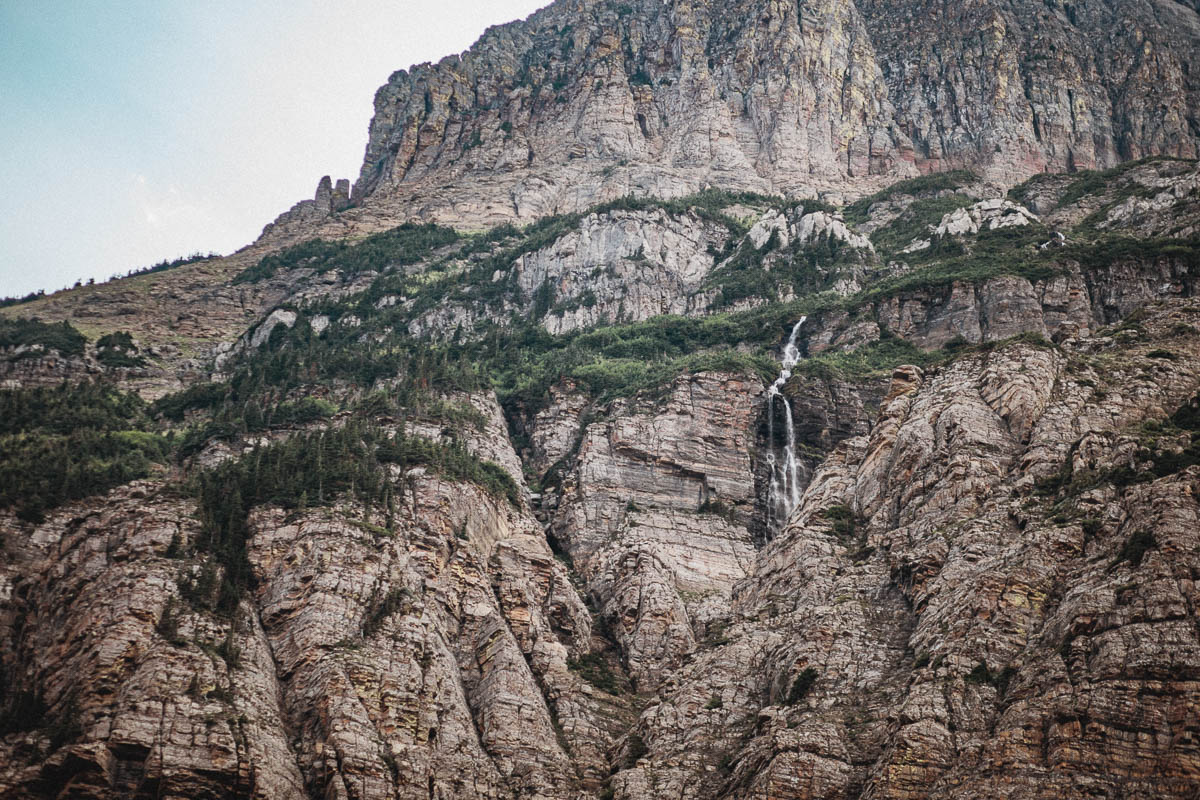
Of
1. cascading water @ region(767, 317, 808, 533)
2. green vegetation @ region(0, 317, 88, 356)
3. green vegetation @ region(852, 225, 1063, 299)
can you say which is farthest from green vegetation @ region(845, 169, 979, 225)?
green vegetation @ region(0, 317, 88, 356)

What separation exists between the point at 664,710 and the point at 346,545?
22492 millimetres

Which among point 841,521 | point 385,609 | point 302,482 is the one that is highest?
point 302,482

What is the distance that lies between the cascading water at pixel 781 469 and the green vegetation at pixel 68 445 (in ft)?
174

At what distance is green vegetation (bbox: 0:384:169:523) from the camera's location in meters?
76.8

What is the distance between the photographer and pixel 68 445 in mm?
91000

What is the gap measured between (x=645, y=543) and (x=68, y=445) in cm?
4658

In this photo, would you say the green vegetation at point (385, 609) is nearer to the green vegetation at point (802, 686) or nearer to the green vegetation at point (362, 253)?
the green vegetation at point (802, 686)

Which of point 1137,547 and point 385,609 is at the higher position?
point 385,609

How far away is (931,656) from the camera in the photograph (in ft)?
181

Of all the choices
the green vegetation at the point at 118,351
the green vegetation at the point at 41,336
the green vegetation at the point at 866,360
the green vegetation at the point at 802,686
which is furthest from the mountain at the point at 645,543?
the green vegetation at the point at 41,336

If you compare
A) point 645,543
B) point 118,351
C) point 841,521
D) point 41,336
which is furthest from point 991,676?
point 41,336

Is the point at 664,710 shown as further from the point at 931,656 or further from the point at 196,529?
the point at 196,529

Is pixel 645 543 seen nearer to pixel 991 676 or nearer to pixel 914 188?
pixel 991 676

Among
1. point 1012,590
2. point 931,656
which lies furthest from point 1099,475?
point 931,656
